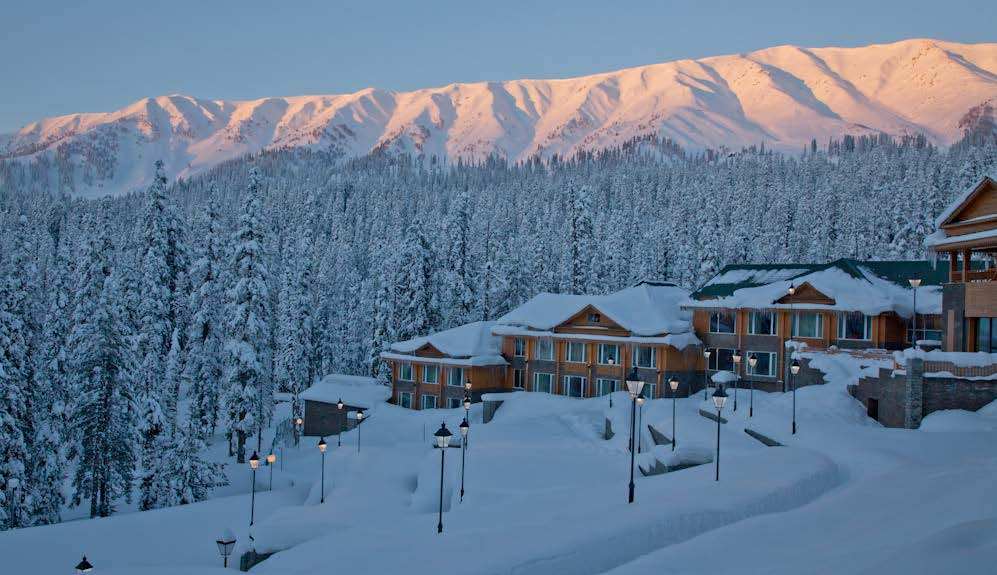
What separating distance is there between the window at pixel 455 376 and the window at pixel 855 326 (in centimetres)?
2532

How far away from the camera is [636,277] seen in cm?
8900

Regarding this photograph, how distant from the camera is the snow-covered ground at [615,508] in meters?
19.0

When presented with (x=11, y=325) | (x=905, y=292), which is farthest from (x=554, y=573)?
(x=905, y=292)

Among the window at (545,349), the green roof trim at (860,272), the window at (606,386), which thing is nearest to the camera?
the green roof trim at (860,272)

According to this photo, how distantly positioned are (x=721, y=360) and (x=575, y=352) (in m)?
9.85

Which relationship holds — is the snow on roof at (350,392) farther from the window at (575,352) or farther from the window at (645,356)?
the window at (645,356)

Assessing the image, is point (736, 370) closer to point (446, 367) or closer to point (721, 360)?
point (721, 360)

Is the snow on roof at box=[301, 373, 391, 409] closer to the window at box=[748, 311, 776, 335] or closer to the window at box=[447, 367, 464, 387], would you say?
the window at box=[447, 367, 464, 387]

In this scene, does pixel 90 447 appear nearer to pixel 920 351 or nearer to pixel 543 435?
pixel 543 435

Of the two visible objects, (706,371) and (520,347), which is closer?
(706,371)

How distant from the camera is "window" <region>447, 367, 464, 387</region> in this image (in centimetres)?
5900

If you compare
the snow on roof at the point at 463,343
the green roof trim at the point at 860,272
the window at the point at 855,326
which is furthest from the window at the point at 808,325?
the snow on roof at the point at 463,343

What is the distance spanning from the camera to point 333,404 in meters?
60.1

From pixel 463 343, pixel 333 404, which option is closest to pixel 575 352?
pixel 463 343
